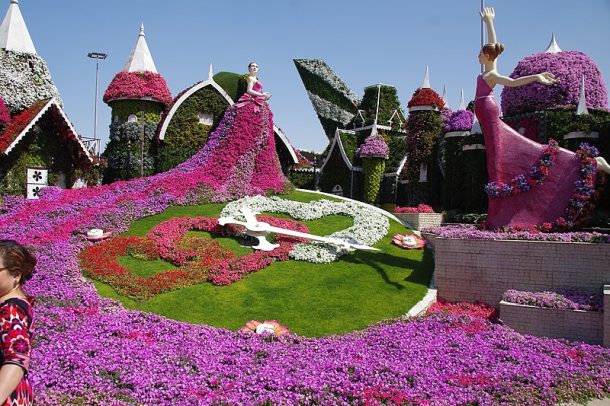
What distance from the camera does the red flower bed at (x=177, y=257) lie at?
1212cm

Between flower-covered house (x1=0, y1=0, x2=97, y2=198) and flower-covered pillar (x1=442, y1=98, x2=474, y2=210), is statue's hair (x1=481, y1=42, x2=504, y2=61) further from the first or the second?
flower-covered house (x1=0, y1=0, x2=97, y2=198)

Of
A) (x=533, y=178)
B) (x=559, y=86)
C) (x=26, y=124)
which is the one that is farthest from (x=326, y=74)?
(x=533, y=178)

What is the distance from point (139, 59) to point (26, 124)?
6.17 m

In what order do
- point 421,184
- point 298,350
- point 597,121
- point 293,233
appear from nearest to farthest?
point 298,350
point 293,233
point 597,121
point 421,184

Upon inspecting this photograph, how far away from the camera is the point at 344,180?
34.2 meters

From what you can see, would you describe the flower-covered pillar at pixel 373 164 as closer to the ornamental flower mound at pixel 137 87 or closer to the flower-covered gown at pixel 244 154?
the flower-covered gown at pixel 244 154

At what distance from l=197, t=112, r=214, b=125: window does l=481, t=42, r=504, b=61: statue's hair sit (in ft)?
45.3

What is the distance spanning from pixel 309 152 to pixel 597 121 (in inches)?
1729

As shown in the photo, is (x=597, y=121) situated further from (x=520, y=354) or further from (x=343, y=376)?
(x=343, y=376)

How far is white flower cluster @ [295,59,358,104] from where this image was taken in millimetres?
45344

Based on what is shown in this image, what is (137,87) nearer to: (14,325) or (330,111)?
(14,325)

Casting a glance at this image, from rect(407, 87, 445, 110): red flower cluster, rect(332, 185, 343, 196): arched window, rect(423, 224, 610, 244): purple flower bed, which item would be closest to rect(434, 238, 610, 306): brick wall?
rect(423, 224, 610, 244): purple flower bed

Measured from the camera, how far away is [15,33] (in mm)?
24281

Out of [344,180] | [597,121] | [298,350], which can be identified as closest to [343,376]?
[298,350]
